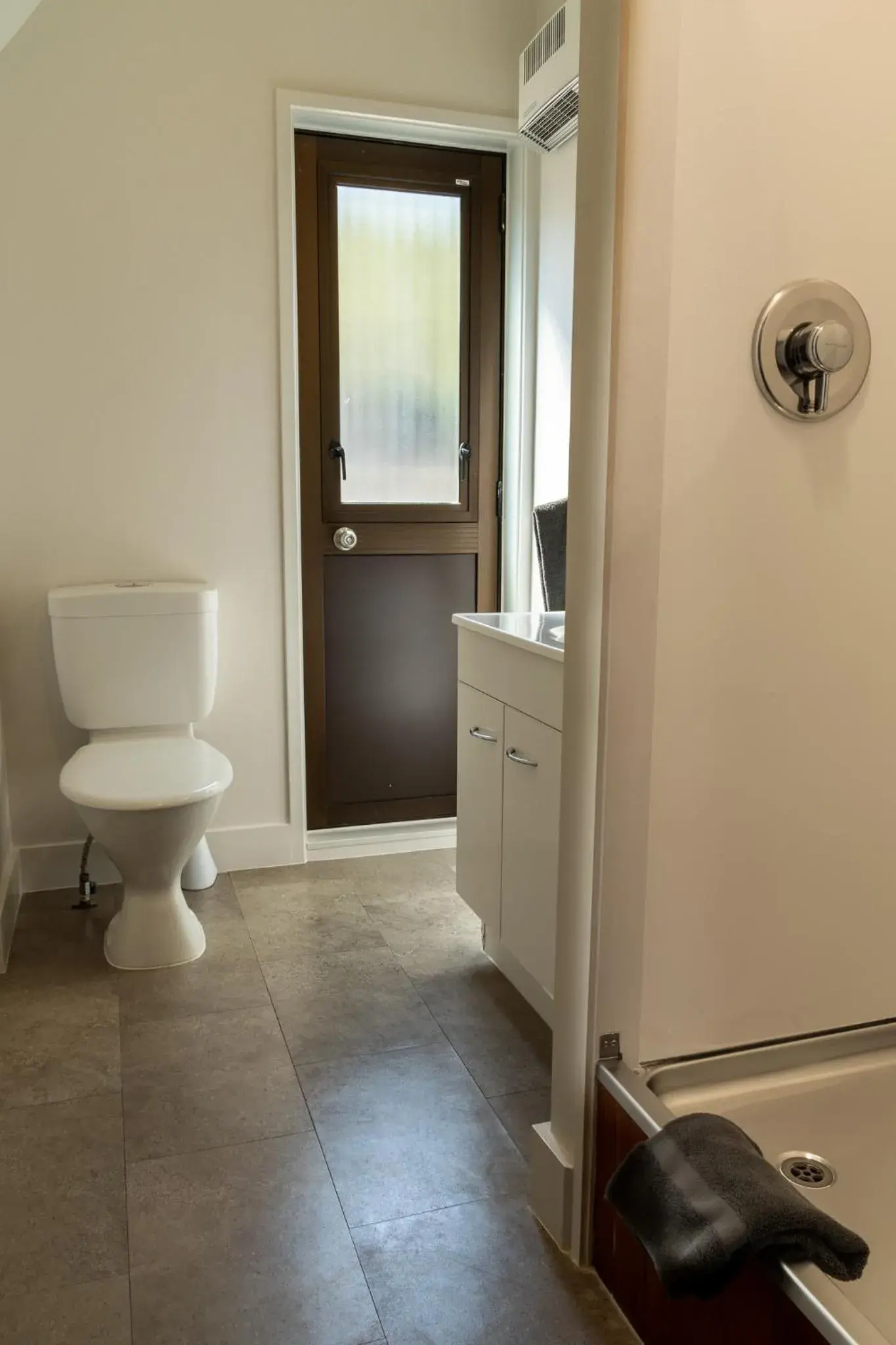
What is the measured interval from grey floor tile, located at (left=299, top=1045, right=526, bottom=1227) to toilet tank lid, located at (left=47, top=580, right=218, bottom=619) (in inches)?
48.6

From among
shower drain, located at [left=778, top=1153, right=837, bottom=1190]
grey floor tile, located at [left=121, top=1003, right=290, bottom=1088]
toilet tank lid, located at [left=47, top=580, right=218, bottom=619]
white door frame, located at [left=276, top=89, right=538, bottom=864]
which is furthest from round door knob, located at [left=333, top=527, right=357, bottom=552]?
shower drain, located at [left=778, top=1153, right=837, bottom=1190]

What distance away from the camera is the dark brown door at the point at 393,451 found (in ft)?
9.86

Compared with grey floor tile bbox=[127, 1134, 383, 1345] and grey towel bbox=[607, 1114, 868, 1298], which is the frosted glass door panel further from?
grey towel bbox=[607, 1114, 868, 1298]

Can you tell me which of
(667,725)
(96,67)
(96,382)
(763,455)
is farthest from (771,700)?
(96,67)

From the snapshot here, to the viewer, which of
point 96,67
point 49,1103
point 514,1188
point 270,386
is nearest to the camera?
point 514,1188

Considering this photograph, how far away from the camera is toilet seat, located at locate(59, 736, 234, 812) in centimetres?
229

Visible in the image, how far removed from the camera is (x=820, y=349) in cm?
136

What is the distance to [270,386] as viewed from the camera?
9.59 feet

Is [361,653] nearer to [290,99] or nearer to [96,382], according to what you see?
[96,382]

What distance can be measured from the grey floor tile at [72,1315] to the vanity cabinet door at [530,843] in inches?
34.3

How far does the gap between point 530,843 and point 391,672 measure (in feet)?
4.09

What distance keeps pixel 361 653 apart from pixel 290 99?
1516mm

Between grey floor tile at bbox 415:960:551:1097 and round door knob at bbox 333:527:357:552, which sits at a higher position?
round door knob at bbox 333:527:357:552

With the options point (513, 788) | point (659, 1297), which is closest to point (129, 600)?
point (513, 788)
